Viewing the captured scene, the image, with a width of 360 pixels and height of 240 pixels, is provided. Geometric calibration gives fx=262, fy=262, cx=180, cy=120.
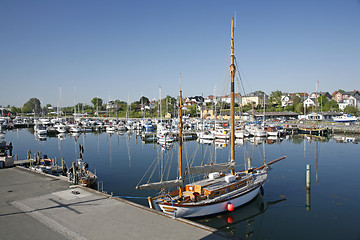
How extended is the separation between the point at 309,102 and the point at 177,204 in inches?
5867

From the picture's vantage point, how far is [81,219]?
1441 centimetres

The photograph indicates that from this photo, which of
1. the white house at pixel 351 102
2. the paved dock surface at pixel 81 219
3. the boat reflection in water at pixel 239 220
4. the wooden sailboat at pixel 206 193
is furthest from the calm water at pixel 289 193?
the white house at pixel 351 102

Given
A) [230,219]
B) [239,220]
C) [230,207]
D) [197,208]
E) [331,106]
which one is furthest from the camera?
[331,106]

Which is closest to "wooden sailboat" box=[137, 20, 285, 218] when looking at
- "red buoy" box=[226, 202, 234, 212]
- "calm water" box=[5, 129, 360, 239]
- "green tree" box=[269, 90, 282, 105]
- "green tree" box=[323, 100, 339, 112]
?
"red buoy" box=[226, 202, 234, 212]

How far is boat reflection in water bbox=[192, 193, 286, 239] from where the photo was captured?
61.6 feet

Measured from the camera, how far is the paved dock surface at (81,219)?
1272 cm

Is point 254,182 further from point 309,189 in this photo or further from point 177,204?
Result: point 177,204

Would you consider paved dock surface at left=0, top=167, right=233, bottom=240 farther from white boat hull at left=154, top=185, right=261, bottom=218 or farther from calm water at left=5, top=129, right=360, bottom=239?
calm water at left=5, top=129, right=360, bottom=239

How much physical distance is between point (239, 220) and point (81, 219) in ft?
38.8

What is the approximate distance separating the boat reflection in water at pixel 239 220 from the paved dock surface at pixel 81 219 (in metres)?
5.46

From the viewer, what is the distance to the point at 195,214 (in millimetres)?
18344

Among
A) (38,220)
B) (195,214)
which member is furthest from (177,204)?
(38,220)

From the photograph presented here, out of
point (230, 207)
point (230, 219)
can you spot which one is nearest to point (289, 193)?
point (230, 219)

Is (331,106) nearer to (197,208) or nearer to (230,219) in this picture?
(230,219)
